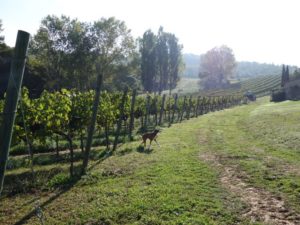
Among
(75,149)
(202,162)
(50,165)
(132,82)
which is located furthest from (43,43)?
(202,162)

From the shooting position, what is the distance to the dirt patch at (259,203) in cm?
807

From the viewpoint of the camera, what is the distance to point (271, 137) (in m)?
20.8

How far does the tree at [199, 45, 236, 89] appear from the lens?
11700 cm

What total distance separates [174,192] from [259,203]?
7.97 feet

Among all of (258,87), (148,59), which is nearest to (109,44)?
(148,59)

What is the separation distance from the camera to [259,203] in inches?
357

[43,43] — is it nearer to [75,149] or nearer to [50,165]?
[75,149]

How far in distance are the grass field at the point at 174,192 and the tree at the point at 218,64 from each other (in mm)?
104173

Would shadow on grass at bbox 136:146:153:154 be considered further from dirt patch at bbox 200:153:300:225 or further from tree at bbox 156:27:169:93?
tree at bbox 156:27:169:93

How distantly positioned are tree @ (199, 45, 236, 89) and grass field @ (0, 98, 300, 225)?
104 metres

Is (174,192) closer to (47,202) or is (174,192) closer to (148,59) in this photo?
(47,202)

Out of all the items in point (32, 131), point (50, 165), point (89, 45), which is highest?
point (89, 45)

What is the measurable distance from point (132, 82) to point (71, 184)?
6363 centimetres

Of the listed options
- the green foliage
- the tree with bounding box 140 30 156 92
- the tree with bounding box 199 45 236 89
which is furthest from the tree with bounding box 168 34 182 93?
the tree with bounding box 199 45 236 89
